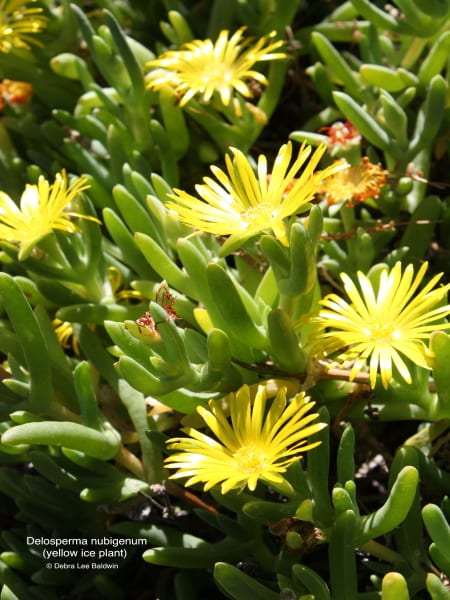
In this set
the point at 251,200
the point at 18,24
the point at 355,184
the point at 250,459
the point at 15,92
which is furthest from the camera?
the point at 15,92

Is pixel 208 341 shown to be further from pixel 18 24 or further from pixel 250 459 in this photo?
pixel 18 24

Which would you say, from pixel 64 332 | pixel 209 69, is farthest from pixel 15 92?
pixel 64 332

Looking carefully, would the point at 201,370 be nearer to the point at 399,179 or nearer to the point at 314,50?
the point at 399,179

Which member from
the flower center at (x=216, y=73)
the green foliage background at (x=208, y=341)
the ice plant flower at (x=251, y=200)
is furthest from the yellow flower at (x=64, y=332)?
the flower center at (x=216, y=73)

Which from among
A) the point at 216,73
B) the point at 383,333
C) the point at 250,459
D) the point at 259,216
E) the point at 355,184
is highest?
the point at 216,73

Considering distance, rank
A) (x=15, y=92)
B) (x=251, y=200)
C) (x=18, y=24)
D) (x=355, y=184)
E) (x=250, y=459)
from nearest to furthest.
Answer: (x=250, y=459) → (x=251, y=200) → (x=355, y=184) → (x=18, y=24) → (x=15, y=92)

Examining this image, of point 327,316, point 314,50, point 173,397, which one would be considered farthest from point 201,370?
point 314,50

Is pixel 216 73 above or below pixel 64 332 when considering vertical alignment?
above
